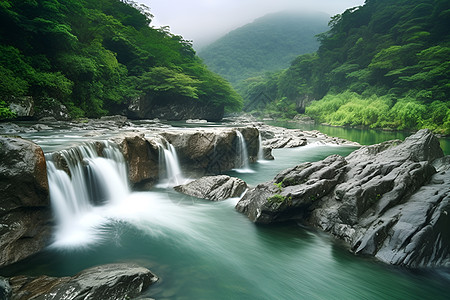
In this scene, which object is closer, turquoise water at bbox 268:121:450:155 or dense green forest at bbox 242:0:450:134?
turquoise water at bbox 268:121:450:155

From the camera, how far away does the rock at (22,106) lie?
12.9 meters

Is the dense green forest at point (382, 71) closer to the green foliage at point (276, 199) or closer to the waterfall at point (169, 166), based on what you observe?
the green foliage at point (276, 199)

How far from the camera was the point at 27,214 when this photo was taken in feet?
15.9

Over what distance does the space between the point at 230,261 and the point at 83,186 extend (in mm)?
4764

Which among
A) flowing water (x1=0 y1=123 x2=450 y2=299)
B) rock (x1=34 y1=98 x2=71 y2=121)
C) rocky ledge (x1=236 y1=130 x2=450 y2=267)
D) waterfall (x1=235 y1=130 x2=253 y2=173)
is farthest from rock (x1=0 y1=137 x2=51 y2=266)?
rock (x1=34 y1=98 x2=71 y2=121)

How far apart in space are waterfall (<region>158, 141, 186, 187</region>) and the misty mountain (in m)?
116

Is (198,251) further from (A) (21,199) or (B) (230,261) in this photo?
(A) (21,199)

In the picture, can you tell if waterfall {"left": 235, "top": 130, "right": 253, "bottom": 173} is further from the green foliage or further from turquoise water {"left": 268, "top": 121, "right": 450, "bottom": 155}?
turquoise water {"left": 268, "top": 121, "right": 450, "bottom": 155}

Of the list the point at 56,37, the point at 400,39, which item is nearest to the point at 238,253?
the point at 56,37

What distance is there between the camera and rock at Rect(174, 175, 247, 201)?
338 inches

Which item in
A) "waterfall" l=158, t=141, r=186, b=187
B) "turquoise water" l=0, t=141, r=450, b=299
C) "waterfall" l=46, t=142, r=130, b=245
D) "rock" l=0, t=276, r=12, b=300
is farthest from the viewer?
"waterfall" l=158, t=141, r=186, b=187

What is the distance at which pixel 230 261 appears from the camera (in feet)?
16.7

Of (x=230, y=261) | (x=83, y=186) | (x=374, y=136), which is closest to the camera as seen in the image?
(x=230, y=261)

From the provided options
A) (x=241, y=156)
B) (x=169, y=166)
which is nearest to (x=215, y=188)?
(x=169, y=166)
